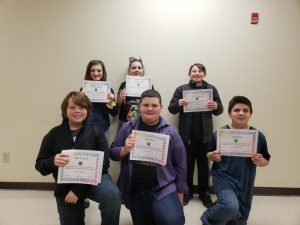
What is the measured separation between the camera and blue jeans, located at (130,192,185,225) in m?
2.18

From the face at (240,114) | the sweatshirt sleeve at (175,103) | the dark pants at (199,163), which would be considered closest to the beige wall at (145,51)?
the sweatshirt sleeve at (175,103)

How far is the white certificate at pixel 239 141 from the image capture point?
2412mm

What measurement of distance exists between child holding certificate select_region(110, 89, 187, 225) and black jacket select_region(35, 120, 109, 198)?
0.53ft

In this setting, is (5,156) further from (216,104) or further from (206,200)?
(216,104)

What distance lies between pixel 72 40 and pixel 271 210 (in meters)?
2.87

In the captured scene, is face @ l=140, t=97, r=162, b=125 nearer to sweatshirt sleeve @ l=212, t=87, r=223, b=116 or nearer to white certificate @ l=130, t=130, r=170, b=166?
white certificate @ l=130, t=130, r=170, b=166

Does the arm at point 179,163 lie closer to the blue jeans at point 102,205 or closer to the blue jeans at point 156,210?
the blue jeans at point 156,210

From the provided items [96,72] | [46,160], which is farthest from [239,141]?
[96,72]

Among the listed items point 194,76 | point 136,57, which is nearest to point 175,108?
point 194,76

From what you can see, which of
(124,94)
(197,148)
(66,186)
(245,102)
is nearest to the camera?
(66,186)

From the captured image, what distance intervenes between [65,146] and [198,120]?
64.2 inches

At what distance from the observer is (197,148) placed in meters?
3.51

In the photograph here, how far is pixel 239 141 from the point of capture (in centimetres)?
241

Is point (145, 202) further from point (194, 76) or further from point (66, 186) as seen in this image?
point (194, 76)
